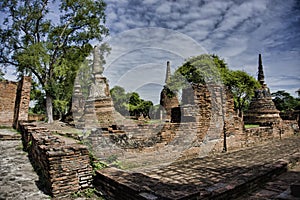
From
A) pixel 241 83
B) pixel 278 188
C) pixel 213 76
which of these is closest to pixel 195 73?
pixel 213 76

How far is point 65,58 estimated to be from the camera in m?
20.5

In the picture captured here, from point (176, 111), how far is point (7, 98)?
12084 millimetres

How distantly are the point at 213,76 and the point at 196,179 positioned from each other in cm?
2676

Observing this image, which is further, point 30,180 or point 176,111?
point 176,111

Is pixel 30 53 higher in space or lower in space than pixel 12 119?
higher

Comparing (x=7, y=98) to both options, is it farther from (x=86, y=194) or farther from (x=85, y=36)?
(x=86, y=194)

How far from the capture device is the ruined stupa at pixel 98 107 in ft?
45.8

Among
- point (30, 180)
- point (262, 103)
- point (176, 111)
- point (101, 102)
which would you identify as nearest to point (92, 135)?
point (30, 180)

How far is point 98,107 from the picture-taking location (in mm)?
14328

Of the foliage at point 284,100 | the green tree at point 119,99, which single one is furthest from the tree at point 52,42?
the foliage at point 284,100

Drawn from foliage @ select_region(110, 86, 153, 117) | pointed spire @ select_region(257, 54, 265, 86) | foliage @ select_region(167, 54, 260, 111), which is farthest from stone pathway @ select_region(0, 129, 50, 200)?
foliage @ select_region(110, 86, 153, 117)

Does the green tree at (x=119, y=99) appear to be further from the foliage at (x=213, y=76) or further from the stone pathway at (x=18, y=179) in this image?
the stone pathway at (x=18, y=179)

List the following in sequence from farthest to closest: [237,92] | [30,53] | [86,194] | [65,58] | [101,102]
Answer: [237,92]
[65,58]
[30,53]
[101,102]
[86,194]

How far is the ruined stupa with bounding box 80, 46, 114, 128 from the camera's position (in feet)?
45.8
